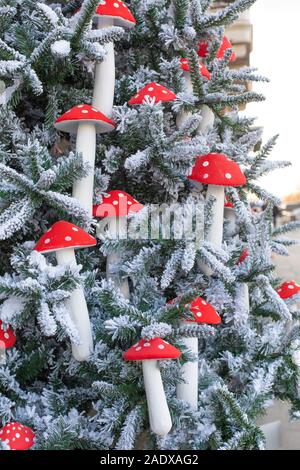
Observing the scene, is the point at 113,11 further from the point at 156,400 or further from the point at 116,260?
the point at 156,400

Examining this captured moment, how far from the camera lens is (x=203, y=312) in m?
1.07

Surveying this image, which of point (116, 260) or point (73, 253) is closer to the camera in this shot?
point (73, 253)

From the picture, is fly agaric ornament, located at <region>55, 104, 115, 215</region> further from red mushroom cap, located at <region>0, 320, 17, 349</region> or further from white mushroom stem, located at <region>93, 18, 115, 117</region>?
red mushroom cap, located at <region>0, 320, 17, 349</region>

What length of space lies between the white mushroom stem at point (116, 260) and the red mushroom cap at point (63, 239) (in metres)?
0.12

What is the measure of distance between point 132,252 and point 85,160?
0.23m

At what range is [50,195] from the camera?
103cm

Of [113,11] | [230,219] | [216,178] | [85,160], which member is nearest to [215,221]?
[216,178]

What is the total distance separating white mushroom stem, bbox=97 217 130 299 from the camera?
1.14 m

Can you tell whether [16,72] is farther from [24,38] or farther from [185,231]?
[185,231]

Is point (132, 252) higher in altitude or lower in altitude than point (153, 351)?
higher

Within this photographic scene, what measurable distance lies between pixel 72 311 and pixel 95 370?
0.14 m

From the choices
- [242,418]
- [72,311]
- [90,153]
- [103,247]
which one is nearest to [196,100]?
[90,153]

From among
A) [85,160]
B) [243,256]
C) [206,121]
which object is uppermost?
[206,121]

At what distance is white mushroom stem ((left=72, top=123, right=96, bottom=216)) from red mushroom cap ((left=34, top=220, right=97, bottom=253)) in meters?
0.10
